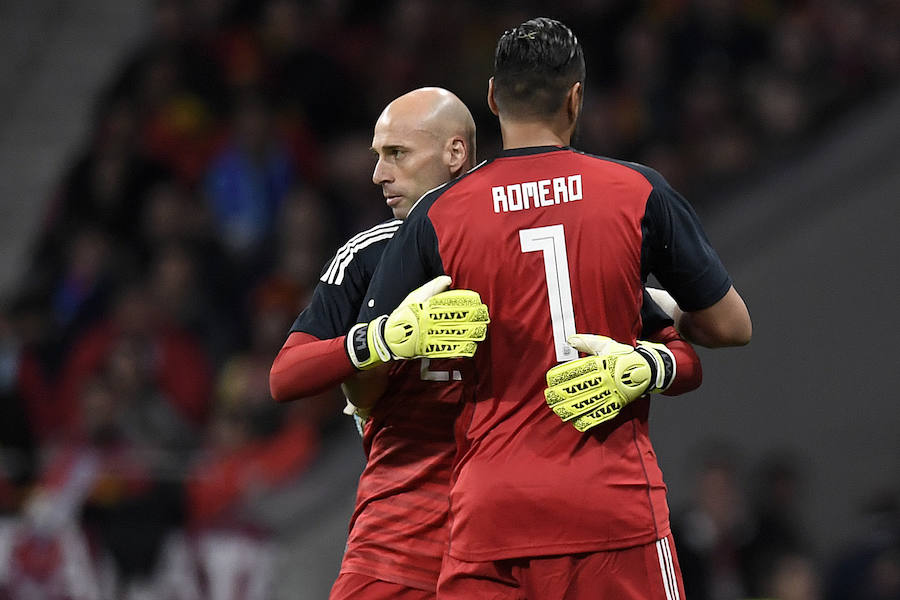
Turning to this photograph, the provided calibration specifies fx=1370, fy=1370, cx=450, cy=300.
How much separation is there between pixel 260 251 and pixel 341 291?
5.15m

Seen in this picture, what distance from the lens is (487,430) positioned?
9.51ft

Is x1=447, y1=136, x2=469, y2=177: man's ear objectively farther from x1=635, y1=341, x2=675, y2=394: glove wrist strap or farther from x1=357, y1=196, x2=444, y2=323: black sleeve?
x1=635, y1=341, x2=675, y2=394: glove wrist strap

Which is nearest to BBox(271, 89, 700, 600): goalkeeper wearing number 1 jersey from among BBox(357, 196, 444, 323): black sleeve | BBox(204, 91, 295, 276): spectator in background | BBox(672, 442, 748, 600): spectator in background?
BBox(357, 196, 444, 323): black sleeve

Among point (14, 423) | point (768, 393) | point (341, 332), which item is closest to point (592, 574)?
point (341, 332)

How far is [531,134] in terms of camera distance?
116 inches

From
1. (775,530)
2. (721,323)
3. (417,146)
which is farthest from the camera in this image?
(775,530)

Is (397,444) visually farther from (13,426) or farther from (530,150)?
(13,426)

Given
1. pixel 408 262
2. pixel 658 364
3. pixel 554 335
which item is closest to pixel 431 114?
pixel 408 262

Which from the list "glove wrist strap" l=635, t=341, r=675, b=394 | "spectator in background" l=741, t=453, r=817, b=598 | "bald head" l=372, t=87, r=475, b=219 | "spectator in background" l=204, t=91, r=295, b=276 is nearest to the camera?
"glove wrist strap" l=635, t=341, r=675, b=394

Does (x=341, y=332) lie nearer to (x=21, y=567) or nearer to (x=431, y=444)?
(x=431, y=444)

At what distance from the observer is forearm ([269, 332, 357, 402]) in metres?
Answer: 3.03

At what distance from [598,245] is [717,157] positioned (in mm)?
4925

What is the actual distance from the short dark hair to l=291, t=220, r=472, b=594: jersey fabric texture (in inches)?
23.8

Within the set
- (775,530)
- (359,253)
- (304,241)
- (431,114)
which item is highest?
(304,241)
